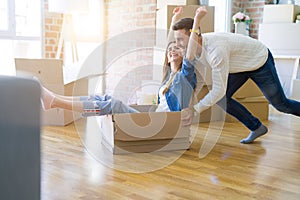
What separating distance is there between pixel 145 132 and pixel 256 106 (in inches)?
64.4

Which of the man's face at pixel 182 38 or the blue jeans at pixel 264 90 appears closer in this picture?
the man's face at pixel 182 38

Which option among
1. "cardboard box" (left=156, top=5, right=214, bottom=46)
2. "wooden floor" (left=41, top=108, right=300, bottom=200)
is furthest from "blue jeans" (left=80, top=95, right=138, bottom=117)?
"cardboard box" (left=156, top=5, right=214, bottom=46)

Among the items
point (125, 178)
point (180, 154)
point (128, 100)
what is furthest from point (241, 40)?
point (128, 100)

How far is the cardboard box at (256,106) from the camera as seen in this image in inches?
139

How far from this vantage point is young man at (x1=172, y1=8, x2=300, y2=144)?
2205 millimetres

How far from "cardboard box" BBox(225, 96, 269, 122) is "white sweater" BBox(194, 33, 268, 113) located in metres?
1.12

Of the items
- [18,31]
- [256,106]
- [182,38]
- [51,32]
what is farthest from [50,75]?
[256,106]

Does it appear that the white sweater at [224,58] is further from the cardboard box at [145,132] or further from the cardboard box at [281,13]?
the cardboard box at [281,13]

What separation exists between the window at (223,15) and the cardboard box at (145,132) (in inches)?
113

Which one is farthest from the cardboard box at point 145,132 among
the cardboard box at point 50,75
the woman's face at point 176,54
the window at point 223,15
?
the window at point 223,15

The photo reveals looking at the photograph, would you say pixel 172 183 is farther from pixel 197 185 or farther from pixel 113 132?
pixel 113 132

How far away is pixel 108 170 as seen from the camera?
2.02 meters

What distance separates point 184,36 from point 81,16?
7.77 feet

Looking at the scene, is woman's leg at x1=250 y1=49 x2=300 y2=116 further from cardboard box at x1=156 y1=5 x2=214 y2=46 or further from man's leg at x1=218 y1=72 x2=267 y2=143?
cardboard box at x1=156 y1=5 x2=214 y2=46
